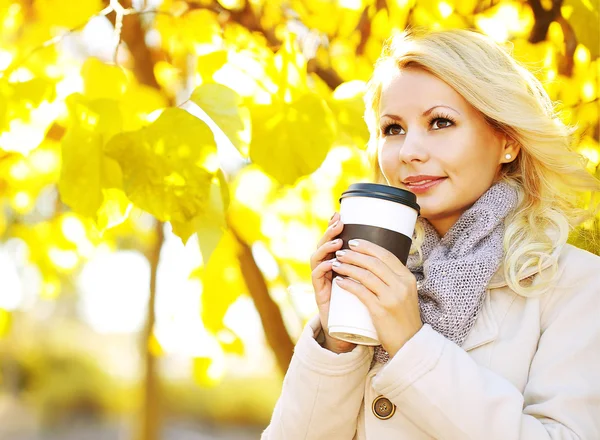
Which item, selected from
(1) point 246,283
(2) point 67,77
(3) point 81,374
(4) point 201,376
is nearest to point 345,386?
(2) point 67,77

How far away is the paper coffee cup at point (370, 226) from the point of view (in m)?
1.12

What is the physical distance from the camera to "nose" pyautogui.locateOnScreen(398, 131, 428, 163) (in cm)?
133

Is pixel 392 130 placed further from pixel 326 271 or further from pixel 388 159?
pixel 326 271

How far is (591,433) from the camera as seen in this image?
115cm

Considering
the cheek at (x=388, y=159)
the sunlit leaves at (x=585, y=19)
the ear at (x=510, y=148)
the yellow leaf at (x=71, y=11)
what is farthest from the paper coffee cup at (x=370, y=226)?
the yellow leaf at (x=71, y=11)

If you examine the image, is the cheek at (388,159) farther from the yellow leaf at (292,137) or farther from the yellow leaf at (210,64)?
the yellow leaf at (210,64)

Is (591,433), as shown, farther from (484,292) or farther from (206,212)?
(206,212)

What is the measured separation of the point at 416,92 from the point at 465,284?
0.37 meters

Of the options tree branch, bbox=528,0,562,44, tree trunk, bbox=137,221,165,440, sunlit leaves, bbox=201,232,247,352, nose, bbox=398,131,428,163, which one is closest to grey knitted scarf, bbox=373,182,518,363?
nose, bbox=398,131,428,163

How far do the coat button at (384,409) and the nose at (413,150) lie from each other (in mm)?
424

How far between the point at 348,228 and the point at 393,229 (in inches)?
2.9

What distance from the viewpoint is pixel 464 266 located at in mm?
1273

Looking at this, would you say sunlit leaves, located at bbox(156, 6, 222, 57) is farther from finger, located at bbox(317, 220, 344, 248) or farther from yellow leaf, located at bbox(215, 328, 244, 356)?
yellow leaf, located at bbox(215, 328, 244, 356)

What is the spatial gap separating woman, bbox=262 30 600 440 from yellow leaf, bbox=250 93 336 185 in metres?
0.13
